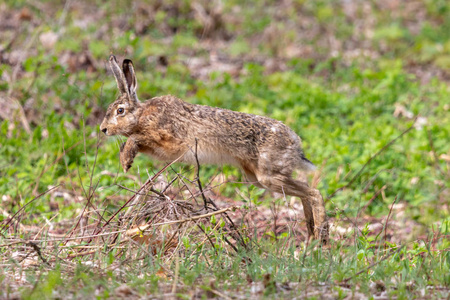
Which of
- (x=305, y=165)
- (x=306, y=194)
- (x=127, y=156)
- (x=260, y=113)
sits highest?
(x=127, y=156)

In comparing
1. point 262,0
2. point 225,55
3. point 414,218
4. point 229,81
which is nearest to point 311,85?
point 229,81

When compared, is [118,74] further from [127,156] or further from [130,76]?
[127,156]

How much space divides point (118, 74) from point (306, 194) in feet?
7.05

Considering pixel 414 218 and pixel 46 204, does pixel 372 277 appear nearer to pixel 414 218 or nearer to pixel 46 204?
pixel 414 218

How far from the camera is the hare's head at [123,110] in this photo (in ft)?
18.9

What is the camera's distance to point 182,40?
41.9 ft

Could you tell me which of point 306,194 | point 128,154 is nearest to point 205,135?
point 128,154

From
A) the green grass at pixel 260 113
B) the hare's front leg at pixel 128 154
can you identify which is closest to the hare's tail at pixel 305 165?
the green grass at pixel 260 113

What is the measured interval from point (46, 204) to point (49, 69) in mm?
2809

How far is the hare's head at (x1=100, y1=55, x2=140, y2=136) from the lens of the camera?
5.76 meters

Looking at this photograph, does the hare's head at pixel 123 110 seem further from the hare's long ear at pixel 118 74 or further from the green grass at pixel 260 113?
the green grass at pixel 260 113

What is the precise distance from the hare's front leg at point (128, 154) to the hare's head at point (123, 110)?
0.17m

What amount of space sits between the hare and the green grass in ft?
0.69

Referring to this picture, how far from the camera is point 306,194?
6133mm
